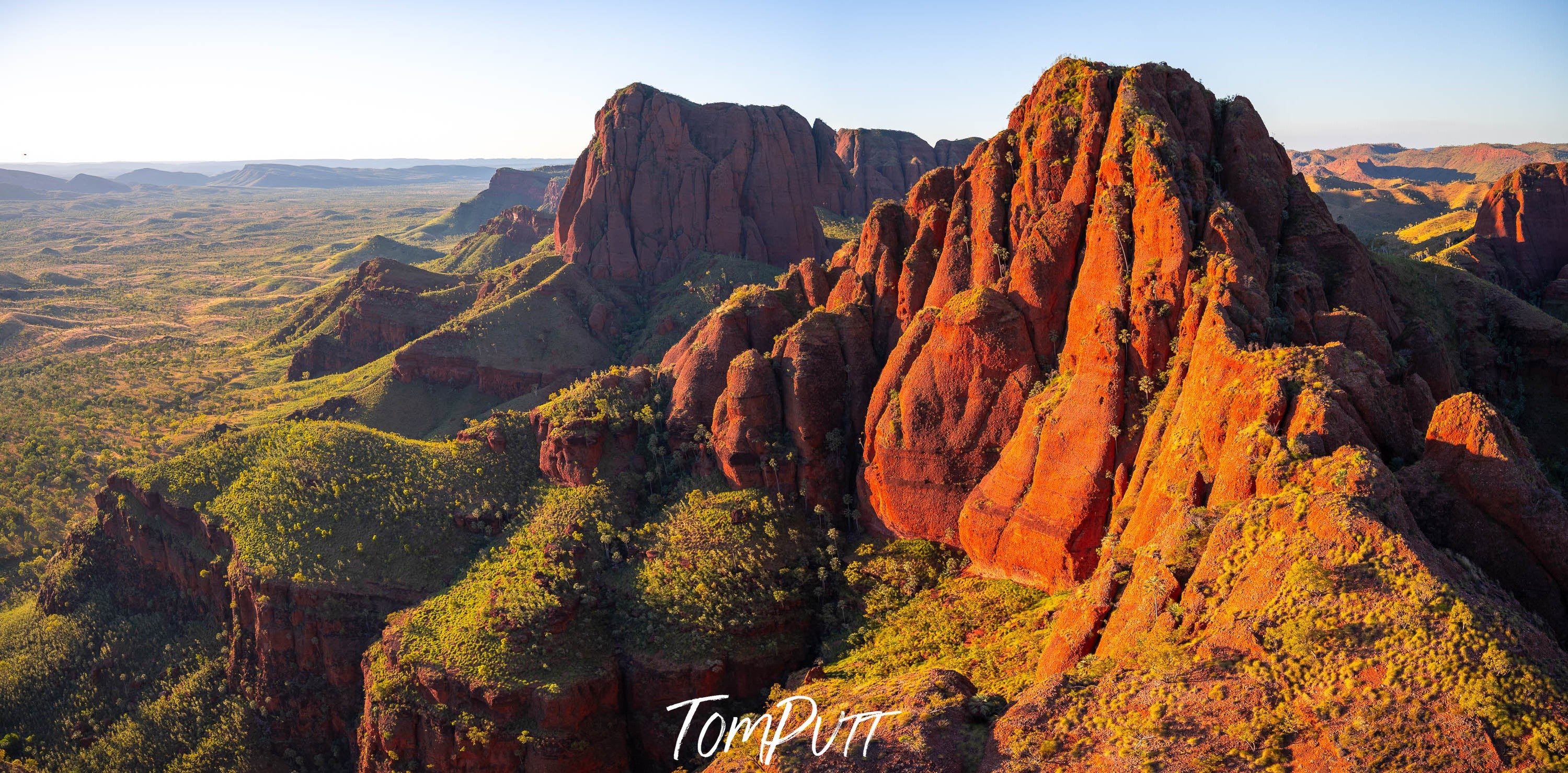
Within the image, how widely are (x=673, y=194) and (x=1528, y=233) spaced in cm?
9344

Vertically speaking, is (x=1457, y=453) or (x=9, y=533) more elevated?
(x=1457, y=453)

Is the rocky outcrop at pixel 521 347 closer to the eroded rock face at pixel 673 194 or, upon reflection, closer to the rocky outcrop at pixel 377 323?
the eroded rock face at pixel 673 194

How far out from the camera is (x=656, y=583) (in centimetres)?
4888

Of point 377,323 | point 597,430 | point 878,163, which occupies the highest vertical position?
point 878,163

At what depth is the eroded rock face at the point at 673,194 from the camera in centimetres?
11700

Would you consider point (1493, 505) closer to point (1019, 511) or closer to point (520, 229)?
point (1019, 511)

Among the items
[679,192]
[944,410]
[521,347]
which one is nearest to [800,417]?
[944,410]

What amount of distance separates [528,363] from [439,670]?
185ft

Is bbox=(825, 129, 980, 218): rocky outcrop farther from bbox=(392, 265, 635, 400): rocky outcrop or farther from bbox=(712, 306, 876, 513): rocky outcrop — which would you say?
bbox=(712, 306, 876, 513): rocky outcrop

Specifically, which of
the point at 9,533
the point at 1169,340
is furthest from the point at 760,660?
the point at 9,533

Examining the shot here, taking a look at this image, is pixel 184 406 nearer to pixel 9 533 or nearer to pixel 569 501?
pixel 9 533

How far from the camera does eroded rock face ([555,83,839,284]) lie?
11700 centimetres

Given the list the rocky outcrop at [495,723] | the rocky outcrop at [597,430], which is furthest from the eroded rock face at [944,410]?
the rocky outcrop at [495,723]

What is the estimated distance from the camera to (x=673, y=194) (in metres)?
119
